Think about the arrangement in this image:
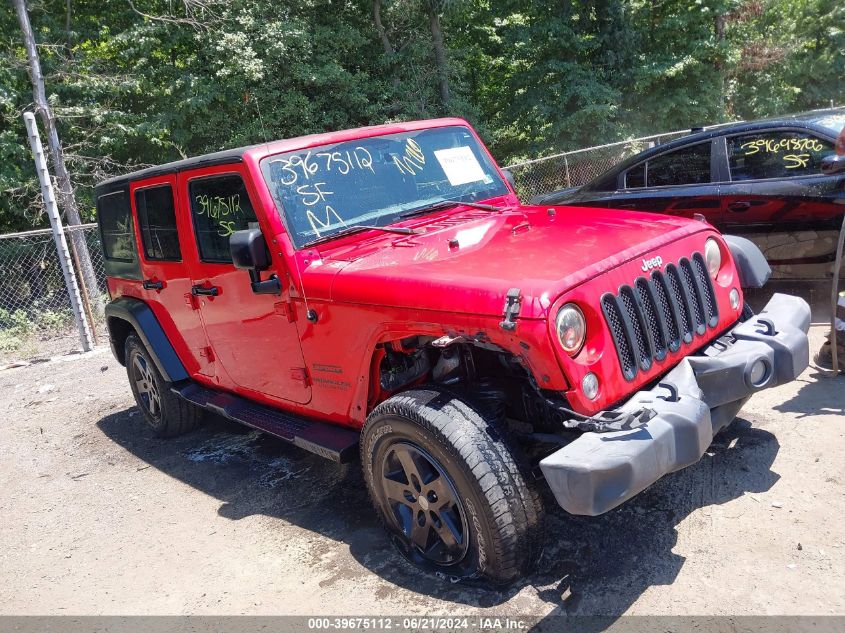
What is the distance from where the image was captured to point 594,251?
316cm

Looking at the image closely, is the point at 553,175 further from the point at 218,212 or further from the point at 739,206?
the point at 218,212

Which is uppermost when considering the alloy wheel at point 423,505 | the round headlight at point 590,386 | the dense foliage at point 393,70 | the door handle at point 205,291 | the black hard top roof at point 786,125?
the dense foliage at point 393,70

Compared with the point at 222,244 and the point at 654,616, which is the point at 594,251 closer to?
the point at 654,616

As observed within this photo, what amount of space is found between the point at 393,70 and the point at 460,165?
14.3 m

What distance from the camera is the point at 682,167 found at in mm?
6531

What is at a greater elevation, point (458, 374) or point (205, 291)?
point (205, 291)

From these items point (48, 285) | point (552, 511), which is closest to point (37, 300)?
point (48, 285)

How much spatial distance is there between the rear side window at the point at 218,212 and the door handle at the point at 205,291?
0.59 ft

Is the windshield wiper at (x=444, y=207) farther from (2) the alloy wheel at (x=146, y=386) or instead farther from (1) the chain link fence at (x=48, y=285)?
(1) the chain link fence at (x=48, y=285)

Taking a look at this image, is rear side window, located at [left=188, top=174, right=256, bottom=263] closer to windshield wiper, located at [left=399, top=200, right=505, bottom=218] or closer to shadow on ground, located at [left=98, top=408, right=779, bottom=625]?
windshield wiper, located at [left=399, top=200, right=505, bottom=218]

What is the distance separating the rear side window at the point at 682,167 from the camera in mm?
6383

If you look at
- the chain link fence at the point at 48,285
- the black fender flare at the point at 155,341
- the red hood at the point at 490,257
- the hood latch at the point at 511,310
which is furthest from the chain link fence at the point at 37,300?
the hood latch at the point at 511,310

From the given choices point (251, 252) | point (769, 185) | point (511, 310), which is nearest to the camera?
point (511, 310)

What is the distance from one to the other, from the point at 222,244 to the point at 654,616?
10.0 ft
